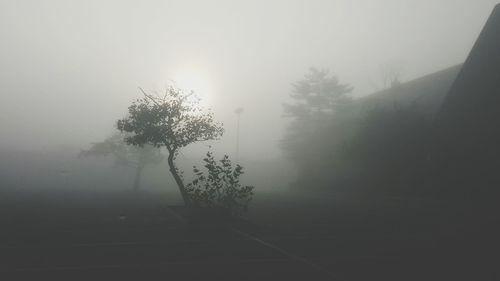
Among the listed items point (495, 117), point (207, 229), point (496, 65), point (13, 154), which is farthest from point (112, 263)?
point (13, 154)

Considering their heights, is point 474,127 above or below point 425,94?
below

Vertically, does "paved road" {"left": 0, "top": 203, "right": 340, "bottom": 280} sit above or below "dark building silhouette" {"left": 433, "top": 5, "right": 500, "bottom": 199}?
below

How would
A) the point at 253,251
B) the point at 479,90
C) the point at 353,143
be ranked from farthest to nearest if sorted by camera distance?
the point at 353,143 < the point at 479,90 < the point at 253,251

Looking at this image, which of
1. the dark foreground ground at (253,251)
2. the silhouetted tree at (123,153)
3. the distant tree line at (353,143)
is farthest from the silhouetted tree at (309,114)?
the dark foreground ground at (253,251)

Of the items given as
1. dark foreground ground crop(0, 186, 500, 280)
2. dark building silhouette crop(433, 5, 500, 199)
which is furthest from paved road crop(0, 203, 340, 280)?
dark building silhouette crop(433, 5, 500, 199)

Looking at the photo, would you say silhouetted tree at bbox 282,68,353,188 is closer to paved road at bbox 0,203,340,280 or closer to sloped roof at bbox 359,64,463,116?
sloped roof at bbox 359,64,463,116

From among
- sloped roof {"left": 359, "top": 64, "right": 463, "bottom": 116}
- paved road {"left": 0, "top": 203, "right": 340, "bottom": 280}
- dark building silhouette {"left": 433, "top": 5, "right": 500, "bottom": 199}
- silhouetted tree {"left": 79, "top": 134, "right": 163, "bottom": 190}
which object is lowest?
paved road {"left": 0, "top": 203, "right": 340, "bottom": 280}

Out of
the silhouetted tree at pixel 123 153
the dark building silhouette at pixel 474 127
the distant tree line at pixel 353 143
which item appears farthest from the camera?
the silhouetted tree at pixel 123 153

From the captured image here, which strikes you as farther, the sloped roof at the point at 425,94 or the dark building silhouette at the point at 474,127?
the sloped roof at the point at 425,94

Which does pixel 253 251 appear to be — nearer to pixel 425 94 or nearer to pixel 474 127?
pixel 474 127

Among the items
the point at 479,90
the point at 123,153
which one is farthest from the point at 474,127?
the point at 123,153

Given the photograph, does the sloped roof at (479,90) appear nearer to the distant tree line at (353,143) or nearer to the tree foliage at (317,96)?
the distant tree line at (353,143)

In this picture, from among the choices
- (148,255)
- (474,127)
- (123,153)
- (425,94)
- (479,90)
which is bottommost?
(148,255)

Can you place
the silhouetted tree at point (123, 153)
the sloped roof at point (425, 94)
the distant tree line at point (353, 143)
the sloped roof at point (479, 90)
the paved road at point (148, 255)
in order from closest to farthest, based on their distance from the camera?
the paved road at point (148, 255) → the sloped roof at point (479, 90) → the distant tree line at point (353, 143) → the sloped roof at point (425, 94) → the silhouetted tree at point (123, 153)
